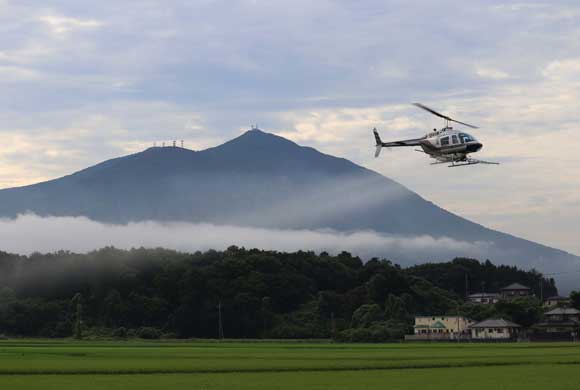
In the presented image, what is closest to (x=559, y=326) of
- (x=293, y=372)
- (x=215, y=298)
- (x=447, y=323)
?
(x=447, y=323)

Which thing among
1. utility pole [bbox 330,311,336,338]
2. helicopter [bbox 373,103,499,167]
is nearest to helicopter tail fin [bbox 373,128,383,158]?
helicopter [bbox 373,103,499,167]

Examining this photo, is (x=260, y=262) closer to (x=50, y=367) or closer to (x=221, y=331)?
(x=221, y=331)

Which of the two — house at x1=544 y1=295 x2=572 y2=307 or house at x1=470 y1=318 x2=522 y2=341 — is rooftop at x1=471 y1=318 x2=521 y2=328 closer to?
house at x1=470 y1=318 x2=522 y2=341

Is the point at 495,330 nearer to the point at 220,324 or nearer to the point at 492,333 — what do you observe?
the point at 492,333

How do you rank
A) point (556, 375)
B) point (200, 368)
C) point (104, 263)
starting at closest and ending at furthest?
point (556, 375) → point (200, 368) → point (104, 263)

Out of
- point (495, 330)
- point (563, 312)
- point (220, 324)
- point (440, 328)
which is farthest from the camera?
point (220, 324)

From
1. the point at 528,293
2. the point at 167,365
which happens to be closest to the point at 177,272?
the point at 528,293

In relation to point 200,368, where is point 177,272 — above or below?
above

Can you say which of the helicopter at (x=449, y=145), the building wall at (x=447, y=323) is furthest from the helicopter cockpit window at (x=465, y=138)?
the building wall at (x=447, y=323)

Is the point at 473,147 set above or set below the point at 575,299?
above
